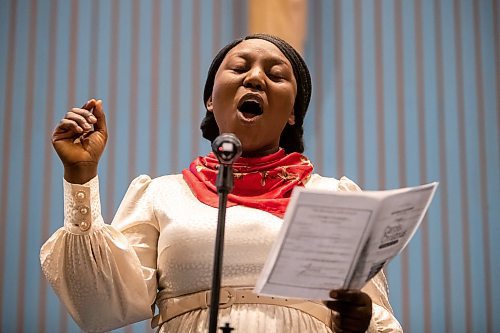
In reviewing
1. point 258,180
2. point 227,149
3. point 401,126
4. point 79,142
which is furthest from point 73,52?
point 227,149

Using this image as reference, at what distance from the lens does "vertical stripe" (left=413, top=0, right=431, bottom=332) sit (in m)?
2.48

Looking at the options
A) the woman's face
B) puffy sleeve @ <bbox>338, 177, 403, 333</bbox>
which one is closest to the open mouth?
the woman's face

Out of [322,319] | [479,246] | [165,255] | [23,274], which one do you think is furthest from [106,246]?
[479,246]

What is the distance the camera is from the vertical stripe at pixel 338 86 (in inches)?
102

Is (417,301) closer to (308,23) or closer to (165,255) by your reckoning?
(308,23)

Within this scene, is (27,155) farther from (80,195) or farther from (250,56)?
(80,195)

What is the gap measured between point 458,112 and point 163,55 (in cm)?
98

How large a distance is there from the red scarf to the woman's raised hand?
0.90ft

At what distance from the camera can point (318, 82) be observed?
2.64 meters

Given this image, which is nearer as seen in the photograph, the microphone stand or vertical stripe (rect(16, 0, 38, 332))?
the microphone stand

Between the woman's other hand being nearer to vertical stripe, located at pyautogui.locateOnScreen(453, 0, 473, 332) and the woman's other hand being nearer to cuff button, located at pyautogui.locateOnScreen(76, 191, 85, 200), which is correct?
cuff button, located at pyautogui.locateOnScreen(76, 191, 85, 200)

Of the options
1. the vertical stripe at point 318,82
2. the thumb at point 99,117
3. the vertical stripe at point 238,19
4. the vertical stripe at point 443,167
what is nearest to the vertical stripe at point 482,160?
the vertical stripe at point 443,167

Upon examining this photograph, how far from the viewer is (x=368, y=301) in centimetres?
126

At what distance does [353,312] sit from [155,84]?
152cm
